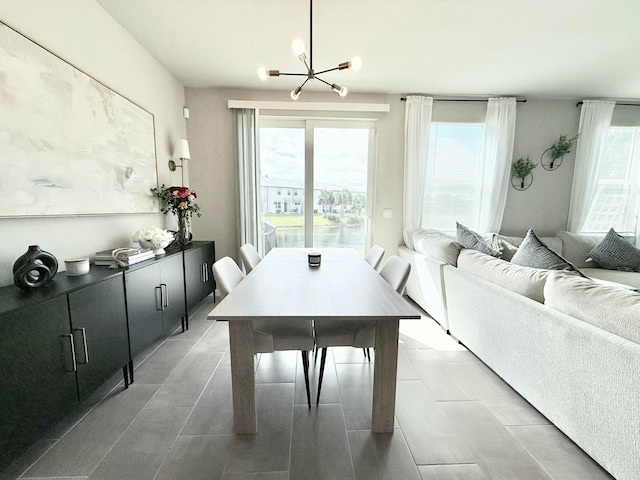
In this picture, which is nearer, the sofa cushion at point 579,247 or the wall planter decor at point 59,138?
the wall planter decor at point 59,138

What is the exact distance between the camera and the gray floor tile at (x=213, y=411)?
1.45m

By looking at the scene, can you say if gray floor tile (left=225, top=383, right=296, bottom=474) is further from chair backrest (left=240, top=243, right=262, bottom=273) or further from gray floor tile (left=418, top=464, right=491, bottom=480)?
chair backrest (left=240, top=243, right=262, bottom=273)

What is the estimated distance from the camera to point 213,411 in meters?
1.58

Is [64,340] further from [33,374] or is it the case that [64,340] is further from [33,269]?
[33,269]

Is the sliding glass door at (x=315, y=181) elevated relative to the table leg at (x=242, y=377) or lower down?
elevated

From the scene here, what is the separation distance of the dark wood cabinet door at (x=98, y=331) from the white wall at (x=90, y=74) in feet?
1.30

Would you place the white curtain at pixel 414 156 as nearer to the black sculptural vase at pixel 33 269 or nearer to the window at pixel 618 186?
the window at pixel 618 186

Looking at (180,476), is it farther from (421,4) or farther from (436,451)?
(421,4)

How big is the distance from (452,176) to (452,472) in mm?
3406

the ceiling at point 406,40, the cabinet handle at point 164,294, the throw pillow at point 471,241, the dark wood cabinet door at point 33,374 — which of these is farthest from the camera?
the throw pillow at point 471,241

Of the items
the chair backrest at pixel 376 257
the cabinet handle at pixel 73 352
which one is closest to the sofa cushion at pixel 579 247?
the chair backrest at pixel 376 257

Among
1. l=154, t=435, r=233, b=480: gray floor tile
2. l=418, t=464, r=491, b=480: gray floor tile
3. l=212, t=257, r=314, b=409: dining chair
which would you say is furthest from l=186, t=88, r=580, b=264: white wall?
l=418, t=464, r=491, b=480: gray floor tile

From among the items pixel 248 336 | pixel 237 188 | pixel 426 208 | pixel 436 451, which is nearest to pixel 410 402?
pixel 436 451

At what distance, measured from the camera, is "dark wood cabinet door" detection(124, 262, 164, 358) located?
1796 mm
